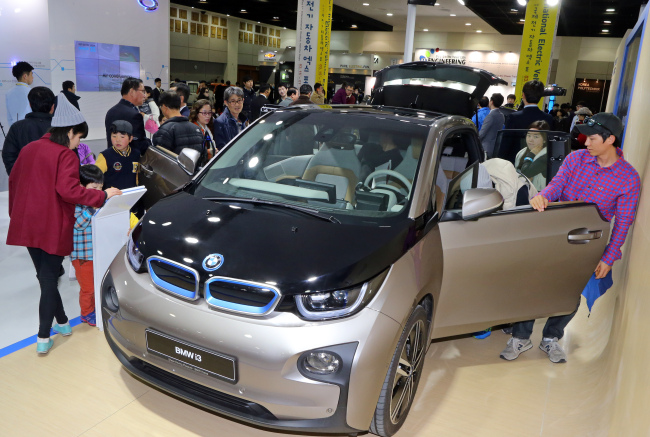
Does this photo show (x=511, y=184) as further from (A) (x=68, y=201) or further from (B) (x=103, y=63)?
(B) (x=103, y=63)

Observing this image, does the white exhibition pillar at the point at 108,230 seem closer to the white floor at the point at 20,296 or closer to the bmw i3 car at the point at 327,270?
the white floor at the point at 20,296

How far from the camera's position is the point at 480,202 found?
261 centimetres

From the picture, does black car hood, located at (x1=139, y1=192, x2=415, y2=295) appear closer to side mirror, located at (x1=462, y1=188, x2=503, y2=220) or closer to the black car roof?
side mirror, located at (x1=462, y1=188, x2=503, y2=220)

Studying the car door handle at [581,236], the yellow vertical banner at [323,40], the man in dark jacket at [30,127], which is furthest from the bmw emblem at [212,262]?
the yellow vertical banner at [323,40]

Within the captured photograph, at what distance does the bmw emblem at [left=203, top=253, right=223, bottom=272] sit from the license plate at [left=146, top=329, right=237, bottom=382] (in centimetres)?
32

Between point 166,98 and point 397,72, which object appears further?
point 397,72

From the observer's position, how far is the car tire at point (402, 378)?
2277 millimetres

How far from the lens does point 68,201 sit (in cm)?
288

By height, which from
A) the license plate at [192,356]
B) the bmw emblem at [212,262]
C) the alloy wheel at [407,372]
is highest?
the bmw emblem at [212,262]

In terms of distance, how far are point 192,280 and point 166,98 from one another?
3.14 meters

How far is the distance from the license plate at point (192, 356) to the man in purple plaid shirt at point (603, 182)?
1.92 m

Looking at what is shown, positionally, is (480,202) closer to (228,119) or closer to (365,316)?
(365,316)

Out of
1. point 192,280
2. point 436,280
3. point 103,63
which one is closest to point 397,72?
point 436,280

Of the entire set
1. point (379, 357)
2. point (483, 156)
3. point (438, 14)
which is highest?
point (438, 14)
